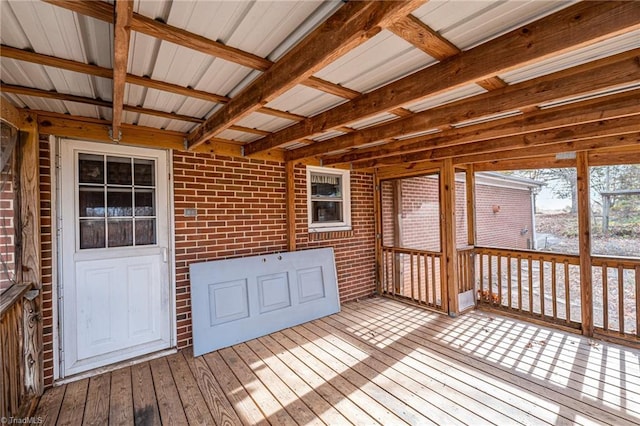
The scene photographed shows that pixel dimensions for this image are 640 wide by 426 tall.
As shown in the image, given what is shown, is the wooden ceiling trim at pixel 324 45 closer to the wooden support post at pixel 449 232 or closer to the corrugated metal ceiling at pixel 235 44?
the corrugated metal ceiling at pixel 235 44

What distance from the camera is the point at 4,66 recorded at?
166 centimetres

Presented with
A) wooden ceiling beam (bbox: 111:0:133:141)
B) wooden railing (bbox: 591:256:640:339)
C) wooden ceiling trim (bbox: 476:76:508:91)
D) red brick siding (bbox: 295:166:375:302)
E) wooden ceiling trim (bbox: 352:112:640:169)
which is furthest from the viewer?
red brick siding (bbox: 295:166:375:302)

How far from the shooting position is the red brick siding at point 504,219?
181 inches

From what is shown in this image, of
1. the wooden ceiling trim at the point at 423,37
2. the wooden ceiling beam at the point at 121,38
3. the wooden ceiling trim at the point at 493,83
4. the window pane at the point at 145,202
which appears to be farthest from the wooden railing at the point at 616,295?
the window pane at the point at 145,202

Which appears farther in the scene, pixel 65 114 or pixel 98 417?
pixel 65 114

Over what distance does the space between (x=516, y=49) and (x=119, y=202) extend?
347 cm

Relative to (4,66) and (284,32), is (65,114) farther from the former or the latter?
(284,32)

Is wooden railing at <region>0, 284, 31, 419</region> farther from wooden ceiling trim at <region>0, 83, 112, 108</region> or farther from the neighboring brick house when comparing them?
the neighboring brick house

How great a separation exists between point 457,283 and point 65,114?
5.04 meters

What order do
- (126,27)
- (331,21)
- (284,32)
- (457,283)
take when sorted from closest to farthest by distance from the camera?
(126,27) → (331,21) → (284,32) → (457,283)

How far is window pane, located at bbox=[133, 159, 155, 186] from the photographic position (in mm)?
3066

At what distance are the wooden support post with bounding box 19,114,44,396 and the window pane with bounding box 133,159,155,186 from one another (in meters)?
0.76

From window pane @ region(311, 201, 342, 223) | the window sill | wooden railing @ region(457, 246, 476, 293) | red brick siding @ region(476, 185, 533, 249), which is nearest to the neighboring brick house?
red brick siding @ region(476, 185, 533, 249)

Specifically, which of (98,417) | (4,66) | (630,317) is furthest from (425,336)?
(4,66)
